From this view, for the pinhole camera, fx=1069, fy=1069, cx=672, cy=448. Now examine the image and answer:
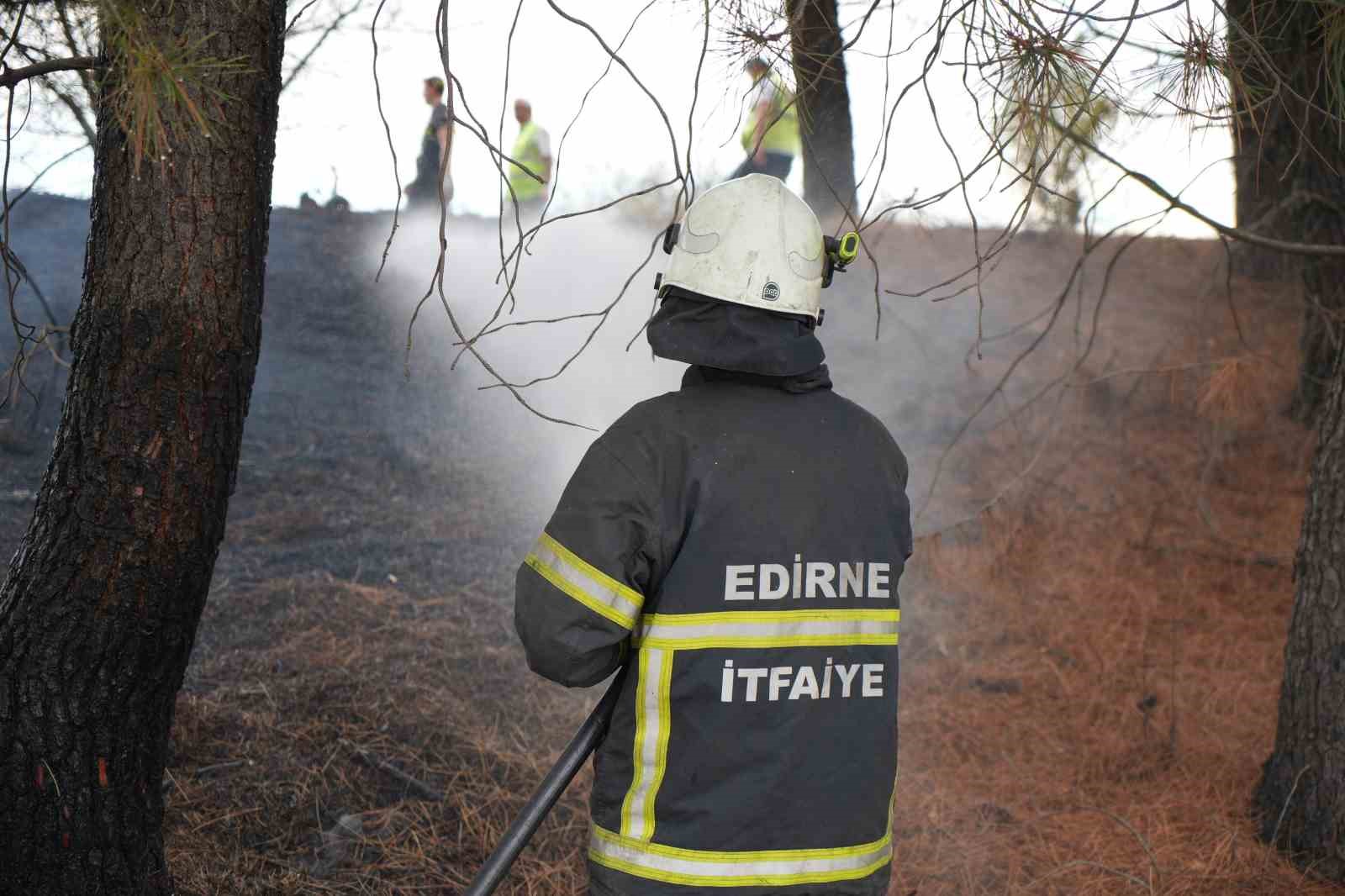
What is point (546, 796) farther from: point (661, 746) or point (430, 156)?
point (430, 156)

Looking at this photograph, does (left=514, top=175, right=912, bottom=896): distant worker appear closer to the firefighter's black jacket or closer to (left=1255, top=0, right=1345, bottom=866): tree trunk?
the firefighter's black jacket

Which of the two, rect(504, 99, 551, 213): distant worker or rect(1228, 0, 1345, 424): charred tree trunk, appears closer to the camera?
rect(1228, 0, 1345, 424): charred tree trunk

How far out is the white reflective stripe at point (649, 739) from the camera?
6.20 feet

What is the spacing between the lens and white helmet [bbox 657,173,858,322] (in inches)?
80.7

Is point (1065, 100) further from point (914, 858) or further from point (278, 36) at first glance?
point (914, 858)

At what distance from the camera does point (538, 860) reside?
10.5ft

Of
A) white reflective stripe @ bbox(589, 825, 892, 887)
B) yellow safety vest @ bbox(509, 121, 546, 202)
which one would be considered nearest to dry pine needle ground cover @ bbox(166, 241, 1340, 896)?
white reflective stripe @ bbox(589, 825, 892, 887)

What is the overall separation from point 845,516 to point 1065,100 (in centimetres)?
124

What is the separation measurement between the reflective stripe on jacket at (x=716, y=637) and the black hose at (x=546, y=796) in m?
0.12

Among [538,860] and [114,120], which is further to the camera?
[538,860]

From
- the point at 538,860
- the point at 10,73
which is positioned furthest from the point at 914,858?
the point at 10,73

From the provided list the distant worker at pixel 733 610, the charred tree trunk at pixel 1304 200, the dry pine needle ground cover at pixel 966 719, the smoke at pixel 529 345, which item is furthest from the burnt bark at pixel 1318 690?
the smoke at pixel 529 345

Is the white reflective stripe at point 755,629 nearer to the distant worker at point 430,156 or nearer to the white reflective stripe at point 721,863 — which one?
the white reflective stripe at point 721,863

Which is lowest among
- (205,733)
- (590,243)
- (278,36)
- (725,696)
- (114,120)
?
(205,733)
